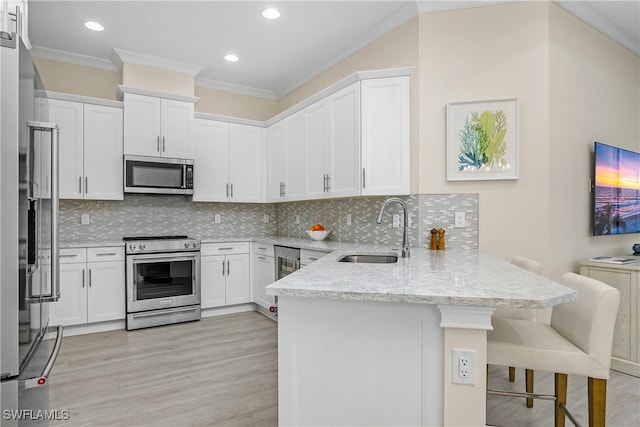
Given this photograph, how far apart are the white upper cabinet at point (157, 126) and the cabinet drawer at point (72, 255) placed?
1.15 metres

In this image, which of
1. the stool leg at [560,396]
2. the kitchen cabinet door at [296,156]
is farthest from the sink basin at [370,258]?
the kitchen cabinet door at [296,156]

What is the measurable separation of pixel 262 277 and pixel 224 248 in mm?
583

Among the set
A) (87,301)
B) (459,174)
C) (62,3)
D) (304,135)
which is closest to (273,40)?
(304,135)

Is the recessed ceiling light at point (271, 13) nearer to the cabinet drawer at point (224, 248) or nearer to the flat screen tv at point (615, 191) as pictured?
the cabinet drawer at point (224, 248)

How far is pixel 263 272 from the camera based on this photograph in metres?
4.34

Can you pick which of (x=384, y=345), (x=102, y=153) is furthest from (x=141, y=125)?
(x=384, y=345)

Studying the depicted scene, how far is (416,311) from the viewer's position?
4.56ft

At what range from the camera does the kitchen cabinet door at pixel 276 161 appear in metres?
4.44

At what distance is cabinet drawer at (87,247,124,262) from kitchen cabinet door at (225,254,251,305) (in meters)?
1.16

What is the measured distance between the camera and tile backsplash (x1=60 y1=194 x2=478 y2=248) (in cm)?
303

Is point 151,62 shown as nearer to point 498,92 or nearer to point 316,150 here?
point 316,150

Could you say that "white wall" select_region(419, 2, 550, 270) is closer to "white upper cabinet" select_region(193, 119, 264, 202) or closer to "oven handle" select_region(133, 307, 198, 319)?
"white upper cabinet" select_region(193, 119, 264, 202)

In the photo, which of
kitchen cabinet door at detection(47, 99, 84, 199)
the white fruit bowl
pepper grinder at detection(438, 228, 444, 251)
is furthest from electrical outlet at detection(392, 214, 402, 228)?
kitchen cabinet door at detection(47, 99, 84, 199)

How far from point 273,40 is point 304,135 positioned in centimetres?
102
